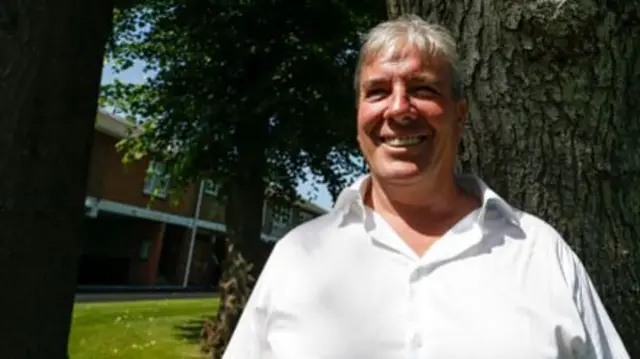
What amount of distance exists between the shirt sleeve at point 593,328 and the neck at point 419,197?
411 mm

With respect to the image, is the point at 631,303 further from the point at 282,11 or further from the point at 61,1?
the point at 282,11

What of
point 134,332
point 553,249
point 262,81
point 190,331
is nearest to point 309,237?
point 553,249

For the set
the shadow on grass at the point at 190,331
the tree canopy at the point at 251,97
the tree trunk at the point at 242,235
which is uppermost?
the tree canopy at the point at 251,97

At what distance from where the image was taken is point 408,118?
2115 mm

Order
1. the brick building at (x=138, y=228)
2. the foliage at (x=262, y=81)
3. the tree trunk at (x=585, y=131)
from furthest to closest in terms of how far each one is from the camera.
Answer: the brick building at (x=138, y=228)
the foliage at (x=262, y=81)
the tree trunk at (x=585, y=131)

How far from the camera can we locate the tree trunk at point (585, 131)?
2426mm

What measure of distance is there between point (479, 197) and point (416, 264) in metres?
0.39

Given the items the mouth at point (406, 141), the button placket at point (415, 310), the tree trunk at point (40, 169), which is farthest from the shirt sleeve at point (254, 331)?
the tree trunk at point (40, 169)

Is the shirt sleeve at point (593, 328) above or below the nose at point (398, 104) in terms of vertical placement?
below

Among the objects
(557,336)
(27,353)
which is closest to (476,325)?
(557,336)

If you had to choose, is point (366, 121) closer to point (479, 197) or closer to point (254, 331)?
point (479, 197)

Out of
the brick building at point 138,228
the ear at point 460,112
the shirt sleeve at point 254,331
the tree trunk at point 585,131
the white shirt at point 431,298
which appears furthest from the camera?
the brick building at point 138,228

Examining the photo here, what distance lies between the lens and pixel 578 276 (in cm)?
202

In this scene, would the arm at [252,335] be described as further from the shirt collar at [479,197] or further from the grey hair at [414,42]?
the grey hair at [414,42]
